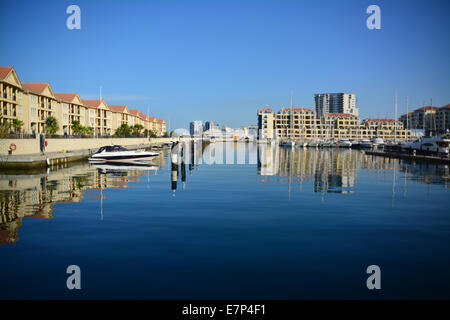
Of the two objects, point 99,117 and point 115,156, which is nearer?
point 115,156

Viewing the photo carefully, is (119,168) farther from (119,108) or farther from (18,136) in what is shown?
(119,108)

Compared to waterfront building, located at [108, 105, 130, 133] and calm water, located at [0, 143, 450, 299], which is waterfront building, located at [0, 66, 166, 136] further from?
calm water, located at [0, 143, 450, 299]

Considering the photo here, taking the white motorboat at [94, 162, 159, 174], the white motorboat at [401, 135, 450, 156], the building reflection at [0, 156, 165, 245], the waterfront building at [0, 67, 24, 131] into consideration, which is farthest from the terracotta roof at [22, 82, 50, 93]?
the white motorboat at [401, 135, 450, 156]

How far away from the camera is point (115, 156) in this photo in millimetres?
50094

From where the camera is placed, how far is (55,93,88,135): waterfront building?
333 feet

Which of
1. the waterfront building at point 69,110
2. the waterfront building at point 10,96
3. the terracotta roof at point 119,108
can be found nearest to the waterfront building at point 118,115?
the terracotta roof at point 119,108

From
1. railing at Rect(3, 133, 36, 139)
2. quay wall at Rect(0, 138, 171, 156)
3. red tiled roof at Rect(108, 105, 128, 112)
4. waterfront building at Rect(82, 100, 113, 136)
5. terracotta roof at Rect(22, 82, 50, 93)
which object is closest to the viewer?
quay wall at Rect(0, 138, 171, 156)

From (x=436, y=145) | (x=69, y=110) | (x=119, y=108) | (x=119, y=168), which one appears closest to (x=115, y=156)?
(x=119, y=168)

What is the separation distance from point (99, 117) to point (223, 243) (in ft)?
405

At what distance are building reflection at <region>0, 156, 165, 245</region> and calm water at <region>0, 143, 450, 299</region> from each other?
0.12 meters

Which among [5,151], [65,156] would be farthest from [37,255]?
[65,156]

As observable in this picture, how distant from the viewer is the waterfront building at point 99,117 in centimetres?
12196

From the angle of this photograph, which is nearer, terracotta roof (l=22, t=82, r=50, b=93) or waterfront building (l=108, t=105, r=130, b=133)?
terracotta roof (l=22, t=82, r=50, b=93)

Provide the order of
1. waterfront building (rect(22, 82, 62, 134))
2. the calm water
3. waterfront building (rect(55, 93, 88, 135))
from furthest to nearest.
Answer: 1. waterfront building (rect(55, 93, 88, 135))
2. waterfront building (rect(22, 82, 62, 134))
3. the calm water
